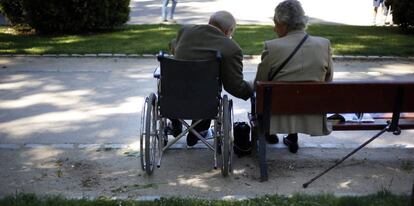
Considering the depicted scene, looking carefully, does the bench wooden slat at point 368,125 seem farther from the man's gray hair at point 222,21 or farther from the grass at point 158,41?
the grass at point 158,41

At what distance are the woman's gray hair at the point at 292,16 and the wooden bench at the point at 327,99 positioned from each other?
1.97 feet

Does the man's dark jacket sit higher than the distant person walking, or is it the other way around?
the man's dark jacket

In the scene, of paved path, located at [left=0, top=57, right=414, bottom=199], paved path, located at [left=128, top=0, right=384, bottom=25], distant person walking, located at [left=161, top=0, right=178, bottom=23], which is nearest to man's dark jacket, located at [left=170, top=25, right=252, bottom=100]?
paved path, located at [left=0, top=57, right=414, bottom=199]

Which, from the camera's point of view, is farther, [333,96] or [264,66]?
[264,66]

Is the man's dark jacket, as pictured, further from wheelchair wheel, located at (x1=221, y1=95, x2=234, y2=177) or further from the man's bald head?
wheelchair wheel, located at (x1=221, y1=95, x2=234, y2=177)

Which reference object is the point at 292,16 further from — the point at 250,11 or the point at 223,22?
the point at 250,11

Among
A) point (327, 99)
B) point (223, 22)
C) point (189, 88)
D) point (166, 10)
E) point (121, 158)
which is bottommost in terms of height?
point (121, 158)

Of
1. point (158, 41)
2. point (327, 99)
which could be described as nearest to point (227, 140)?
point (327, 99)

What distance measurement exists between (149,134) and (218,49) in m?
0.99

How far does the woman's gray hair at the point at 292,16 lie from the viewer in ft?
16.2

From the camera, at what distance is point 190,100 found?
15.9 ft

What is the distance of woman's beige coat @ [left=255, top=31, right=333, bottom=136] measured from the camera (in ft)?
16.0

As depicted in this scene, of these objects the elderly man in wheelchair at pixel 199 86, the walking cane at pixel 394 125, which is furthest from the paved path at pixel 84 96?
the elderly man in wheelchair at pixel 199 86

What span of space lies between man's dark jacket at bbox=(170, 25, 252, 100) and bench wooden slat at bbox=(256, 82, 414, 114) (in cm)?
39
